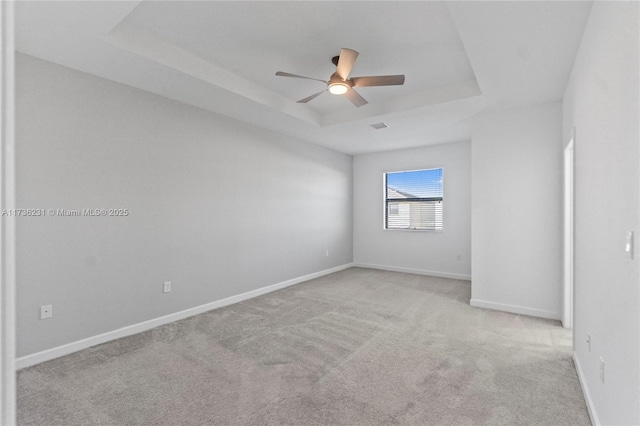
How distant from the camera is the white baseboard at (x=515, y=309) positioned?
3.75 meters

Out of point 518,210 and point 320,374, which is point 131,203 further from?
point 518,210

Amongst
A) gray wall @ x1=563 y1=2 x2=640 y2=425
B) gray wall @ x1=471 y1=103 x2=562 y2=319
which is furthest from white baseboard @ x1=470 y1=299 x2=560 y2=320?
gray wall @ x1=563 y1=2 x2=640 y2=425

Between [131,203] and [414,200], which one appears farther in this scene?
[414,200]

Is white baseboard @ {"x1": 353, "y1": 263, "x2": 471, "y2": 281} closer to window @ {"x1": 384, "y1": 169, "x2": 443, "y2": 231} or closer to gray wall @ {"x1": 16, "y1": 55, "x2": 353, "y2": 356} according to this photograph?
window @ {"x1": 384, "y1": 169, "x2": 443, "y2": 231}

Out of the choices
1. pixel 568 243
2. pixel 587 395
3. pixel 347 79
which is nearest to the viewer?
pixel 587 395

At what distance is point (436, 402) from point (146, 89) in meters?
3.83

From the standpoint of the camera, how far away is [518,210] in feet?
12.9

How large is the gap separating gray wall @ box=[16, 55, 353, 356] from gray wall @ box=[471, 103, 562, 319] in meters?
2.86

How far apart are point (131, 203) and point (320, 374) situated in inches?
97.6

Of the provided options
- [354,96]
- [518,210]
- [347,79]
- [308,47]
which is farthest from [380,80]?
[518,210]

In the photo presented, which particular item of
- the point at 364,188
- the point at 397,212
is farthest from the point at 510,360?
the point at 364,188

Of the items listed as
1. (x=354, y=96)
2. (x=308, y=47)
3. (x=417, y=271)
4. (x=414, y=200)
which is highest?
(x=308, y=47)

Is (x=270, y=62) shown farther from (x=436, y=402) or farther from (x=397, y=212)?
(x=397, y=212)
